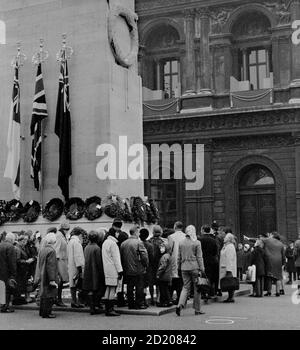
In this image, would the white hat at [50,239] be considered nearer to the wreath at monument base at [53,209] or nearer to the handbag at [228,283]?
the wreath at monument base at [53,209]

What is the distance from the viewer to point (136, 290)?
13.6 metres

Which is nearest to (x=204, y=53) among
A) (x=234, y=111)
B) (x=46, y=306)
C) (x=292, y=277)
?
(x=234, y=111)

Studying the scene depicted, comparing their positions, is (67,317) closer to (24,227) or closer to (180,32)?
(24,227)

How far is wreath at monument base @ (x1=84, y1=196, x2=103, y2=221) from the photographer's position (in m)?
16.0

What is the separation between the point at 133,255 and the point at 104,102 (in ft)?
15.6

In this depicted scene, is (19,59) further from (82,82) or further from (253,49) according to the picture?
(253,49)

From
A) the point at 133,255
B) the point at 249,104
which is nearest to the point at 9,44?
the point at 133,255

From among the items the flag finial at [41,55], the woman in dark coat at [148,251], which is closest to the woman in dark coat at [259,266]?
the woman in dark coat at [148,251]

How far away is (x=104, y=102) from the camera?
1655cm

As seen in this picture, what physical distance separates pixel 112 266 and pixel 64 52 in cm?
653

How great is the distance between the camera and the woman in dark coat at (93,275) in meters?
13.1

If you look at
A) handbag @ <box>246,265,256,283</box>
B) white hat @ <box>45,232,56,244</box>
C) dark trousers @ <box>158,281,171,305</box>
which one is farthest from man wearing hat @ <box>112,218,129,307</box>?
handbag @ <box>246,265,256,283</box>

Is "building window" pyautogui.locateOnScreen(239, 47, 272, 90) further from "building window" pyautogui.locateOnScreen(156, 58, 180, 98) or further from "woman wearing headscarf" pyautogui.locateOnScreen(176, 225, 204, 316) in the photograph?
"woman wearing headscarf" pyautogui.locateOnScreen(176, 225, 204, 316)

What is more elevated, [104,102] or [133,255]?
[104,102]
